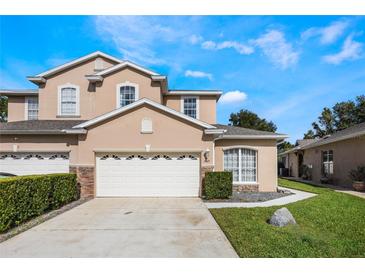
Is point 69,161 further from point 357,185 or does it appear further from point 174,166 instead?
point 357,185

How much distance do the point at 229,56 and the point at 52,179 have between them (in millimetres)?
9051

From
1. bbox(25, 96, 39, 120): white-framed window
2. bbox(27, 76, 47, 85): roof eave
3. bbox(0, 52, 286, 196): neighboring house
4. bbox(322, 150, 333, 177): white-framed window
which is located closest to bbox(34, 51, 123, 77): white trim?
bbox(27, 76, 47, 85): roof eave

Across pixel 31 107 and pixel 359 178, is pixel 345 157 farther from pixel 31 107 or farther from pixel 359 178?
pixel 31 107

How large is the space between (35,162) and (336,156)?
18674 millimetres

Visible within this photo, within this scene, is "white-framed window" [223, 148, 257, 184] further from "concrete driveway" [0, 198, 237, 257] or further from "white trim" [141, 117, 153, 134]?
"concrete driveway" [0, 198, 237, 257]

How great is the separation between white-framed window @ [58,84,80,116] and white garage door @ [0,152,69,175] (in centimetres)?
376

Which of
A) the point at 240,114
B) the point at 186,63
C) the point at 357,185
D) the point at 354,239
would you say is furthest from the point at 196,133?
the point at 240,114

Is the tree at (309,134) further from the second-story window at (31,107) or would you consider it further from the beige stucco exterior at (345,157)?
the second-story window at (31,107)

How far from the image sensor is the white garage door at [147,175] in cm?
1249

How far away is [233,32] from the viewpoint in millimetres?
10805

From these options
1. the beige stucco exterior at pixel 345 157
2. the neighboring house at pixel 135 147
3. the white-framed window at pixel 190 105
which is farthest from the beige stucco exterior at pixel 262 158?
the beige stucco exterior at pixel 345 157

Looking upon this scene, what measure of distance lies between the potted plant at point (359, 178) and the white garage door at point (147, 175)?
9.26 meters

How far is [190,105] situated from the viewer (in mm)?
17406

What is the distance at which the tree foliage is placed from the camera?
45125mm
